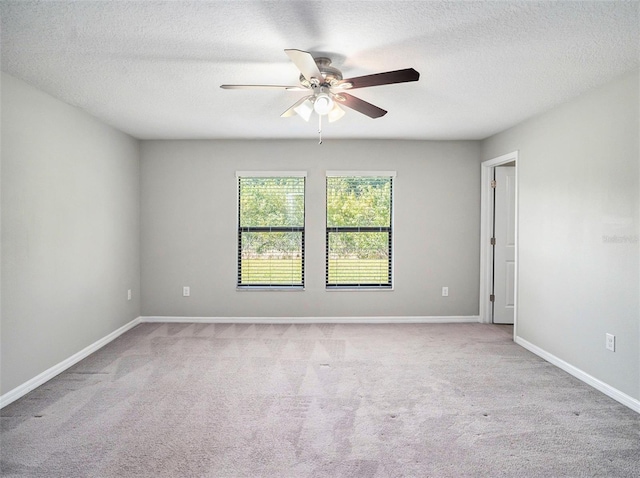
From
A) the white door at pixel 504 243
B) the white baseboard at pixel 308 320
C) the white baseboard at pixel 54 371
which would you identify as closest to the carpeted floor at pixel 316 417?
the white baseboard at pixel 54 371

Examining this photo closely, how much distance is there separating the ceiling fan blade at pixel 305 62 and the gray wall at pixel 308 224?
9.05 ft

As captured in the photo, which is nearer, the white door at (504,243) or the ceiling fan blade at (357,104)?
the ceiling fan blade at (357,104)

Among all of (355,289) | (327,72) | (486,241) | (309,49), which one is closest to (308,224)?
(355,289)

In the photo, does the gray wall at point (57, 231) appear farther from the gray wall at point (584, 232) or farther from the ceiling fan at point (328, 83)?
the gray wall at point (584, 232)

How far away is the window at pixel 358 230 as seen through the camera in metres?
5.11

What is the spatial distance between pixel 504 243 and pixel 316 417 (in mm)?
3614

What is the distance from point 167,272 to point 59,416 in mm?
2597

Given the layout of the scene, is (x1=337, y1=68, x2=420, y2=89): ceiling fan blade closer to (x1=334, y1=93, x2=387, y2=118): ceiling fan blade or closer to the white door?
(x1=334, y1=93, x2=387, y2=118): ceiling fan blade

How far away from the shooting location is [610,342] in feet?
9.66

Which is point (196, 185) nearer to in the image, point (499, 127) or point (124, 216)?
point (124, 216)

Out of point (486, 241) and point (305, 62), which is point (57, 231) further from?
point (486, 241)

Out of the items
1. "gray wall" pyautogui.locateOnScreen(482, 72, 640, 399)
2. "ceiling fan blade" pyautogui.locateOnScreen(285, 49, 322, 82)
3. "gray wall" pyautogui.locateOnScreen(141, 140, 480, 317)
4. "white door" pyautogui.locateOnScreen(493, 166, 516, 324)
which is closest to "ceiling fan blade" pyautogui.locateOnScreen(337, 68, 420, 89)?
"ceiling fan blade" pyautogui.locateOnScreen(285, 49, 322, 82)

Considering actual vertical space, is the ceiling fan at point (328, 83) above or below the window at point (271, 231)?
above

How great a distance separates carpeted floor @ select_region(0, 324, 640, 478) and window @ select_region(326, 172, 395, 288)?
50.3 inches
